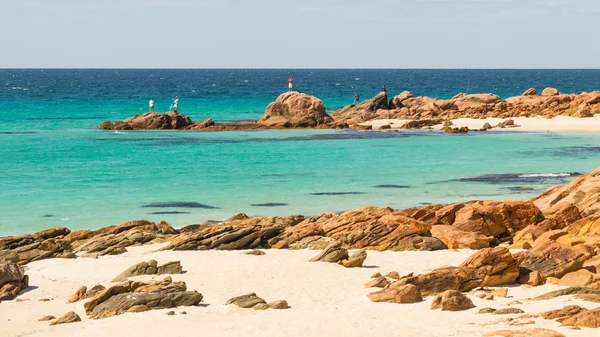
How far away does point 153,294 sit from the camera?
61.9 feet

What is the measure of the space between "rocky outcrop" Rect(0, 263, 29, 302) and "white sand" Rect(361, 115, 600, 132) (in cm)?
4990

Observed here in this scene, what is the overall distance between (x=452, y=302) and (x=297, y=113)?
2140 inches

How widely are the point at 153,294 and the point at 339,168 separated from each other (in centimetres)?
2800

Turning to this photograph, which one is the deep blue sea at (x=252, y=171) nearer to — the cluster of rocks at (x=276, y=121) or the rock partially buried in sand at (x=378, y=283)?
the cluster of rocks at (x=276, y=121)

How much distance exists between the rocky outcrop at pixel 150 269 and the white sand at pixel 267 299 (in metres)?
0.37

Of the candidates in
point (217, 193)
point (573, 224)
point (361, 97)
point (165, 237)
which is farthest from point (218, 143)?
point (361, 97)

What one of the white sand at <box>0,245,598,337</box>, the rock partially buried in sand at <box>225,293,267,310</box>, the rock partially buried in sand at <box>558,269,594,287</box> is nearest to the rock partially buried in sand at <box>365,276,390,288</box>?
the white sand at <box>0,245,598,337</box>

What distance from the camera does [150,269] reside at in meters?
21.9

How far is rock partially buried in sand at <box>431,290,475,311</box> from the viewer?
695 inches

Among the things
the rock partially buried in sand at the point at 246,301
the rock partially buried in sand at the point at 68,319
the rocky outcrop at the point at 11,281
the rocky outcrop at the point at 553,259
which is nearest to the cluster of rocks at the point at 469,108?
the rocky outcrop at the point at 553,259

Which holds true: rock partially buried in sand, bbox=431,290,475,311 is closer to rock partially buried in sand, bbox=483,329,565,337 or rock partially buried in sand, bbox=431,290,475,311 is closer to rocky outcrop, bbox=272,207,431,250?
rock partially buried in sand, bbox=483,329,565,337

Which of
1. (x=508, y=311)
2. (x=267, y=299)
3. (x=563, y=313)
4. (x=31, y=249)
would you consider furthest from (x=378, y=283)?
(x=31, y=249)

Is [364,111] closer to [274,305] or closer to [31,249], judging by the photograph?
[31,249]

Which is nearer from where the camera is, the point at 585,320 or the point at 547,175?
the point at 585,320
